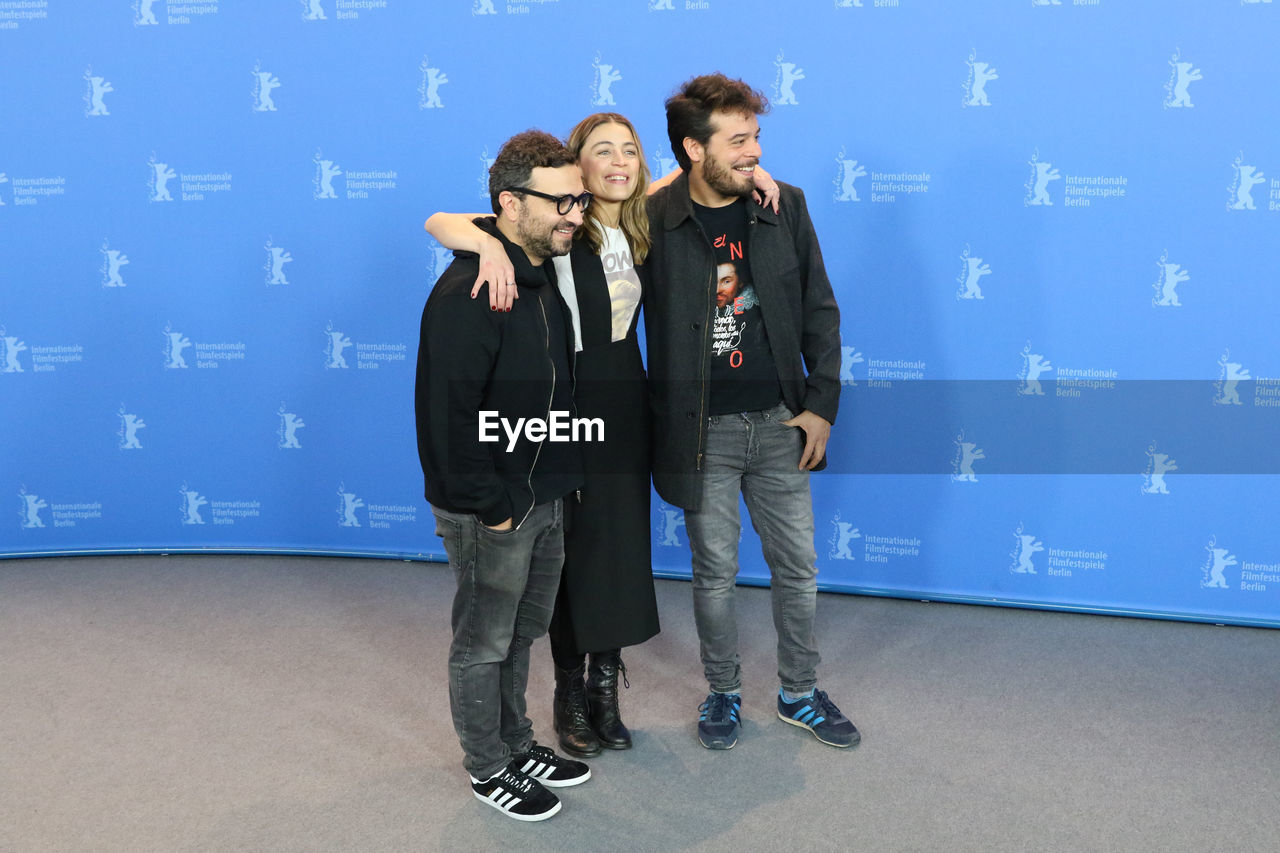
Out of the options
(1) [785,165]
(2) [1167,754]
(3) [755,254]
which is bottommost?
(2) [1167,754]

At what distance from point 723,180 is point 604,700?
1.33 meters

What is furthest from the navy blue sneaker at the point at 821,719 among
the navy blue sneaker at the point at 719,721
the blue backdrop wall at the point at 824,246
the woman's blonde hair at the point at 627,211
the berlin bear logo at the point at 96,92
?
the berlin bear logo at the point at 96,92

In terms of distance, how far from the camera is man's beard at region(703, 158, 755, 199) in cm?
243

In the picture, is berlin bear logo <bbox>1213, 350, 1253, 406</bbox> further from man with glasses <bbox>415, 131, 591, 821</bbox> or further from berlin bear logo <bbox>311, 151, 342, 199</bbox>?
berlin bear logo <bbox>311, 151, 342, 199</bbox>

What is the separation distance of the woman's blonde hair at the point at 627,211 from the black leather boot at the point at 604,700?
1.02 m

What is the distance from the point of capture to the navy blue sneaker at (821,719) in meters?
2.62

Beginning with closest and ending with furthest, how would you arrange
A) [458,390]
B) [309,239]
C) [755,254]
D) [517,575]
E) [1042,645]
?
[458,390] < [517,575] < [755,254] < [1042,645] < [309,239]

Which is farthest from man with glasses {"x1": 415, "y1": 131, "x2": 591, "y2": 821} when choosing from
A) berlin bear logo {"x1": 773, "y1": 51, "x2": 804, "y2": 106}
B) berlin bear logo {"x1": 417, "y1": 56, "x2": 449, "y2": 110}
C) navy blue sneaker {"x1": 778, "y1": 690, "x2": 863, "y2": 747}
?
berlin bear logo {"x1": 417, "y1": 56, "x2": 449, "y2": 110}

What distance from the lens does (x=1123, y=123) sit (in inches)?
124

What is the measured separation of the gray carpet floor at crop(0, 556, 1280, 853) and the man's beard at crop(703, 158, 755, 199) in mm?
1380

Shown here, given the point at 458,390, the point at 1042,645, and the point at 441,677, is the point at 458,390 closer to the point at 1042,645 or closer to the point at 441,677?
the point at 441,677

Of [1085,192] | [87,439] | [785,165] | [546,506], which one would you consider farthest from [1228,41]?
[87,439]

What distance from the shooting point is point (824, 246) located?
11.4 feet

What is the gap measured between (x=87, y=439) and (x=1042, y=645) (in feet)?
11.6
